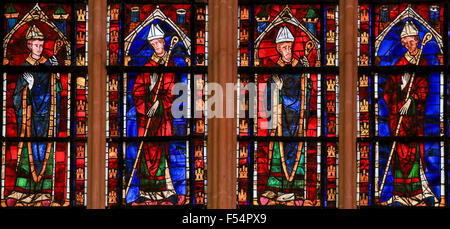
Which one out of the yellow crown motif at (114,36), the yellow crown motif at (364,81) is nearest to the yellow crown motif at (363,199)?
the yellow crown motif at (364,81)

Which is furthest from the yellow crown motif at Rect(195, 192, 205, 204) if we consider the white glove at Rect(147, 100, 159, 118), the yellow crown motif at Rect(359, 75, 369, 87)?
the yellow crown motif at Rect(359, 75, 369, 87)

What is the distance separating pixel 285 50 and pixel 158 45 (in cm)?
153

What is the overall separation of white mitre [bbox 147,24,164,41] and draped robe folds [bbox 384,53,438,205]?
2.76 metres

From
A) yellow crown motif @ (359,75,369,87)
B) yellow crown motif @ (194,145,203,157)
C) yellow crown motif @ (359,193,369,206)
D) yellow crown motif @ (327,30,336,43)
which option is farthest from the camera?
yellow crown motif @ (327,30,336,43)

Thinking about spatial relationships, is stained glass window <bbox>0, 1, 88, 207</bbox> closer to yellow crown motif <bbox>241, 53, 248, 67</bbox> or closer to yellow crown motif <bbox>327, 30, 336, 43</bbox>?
yellow crown motif <bbox>241, 53, 248, 67</bbox>

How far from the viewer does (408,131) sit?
11.5 meters

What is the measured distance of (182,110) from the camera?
11.6 meters

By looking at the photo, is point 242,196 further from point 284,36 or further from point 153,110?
point 284,36

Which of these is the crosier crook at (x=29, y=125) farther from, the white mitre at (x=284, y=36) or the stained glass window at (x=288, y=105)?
the white mitre at (x=284, y=36)

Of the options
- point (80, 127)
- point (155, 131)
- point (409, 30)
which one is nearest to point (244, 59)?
point (155, 131)

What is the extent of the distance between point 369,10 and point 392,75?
0.84 meters

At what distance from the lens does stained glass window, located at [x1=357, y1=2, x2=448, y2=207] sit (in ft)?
37.3

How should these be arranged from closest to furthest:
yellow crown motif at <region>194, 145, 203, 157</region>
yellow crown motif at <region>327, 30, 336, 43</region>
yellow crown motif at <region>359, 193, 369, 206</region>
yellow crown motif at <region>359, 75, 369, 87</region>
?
yellow crown motif at <region>359, 193, 369, 206</region> < yellow crown motif at <region>194, 145, 203, 157</region> < yellow crown motif at <region>359, 75, 369, 87</region> < yellow crown motif at <region>327, 30, 336, 43</region>

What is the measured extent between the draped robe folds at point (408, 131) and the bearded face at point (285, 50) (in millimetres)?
1197
